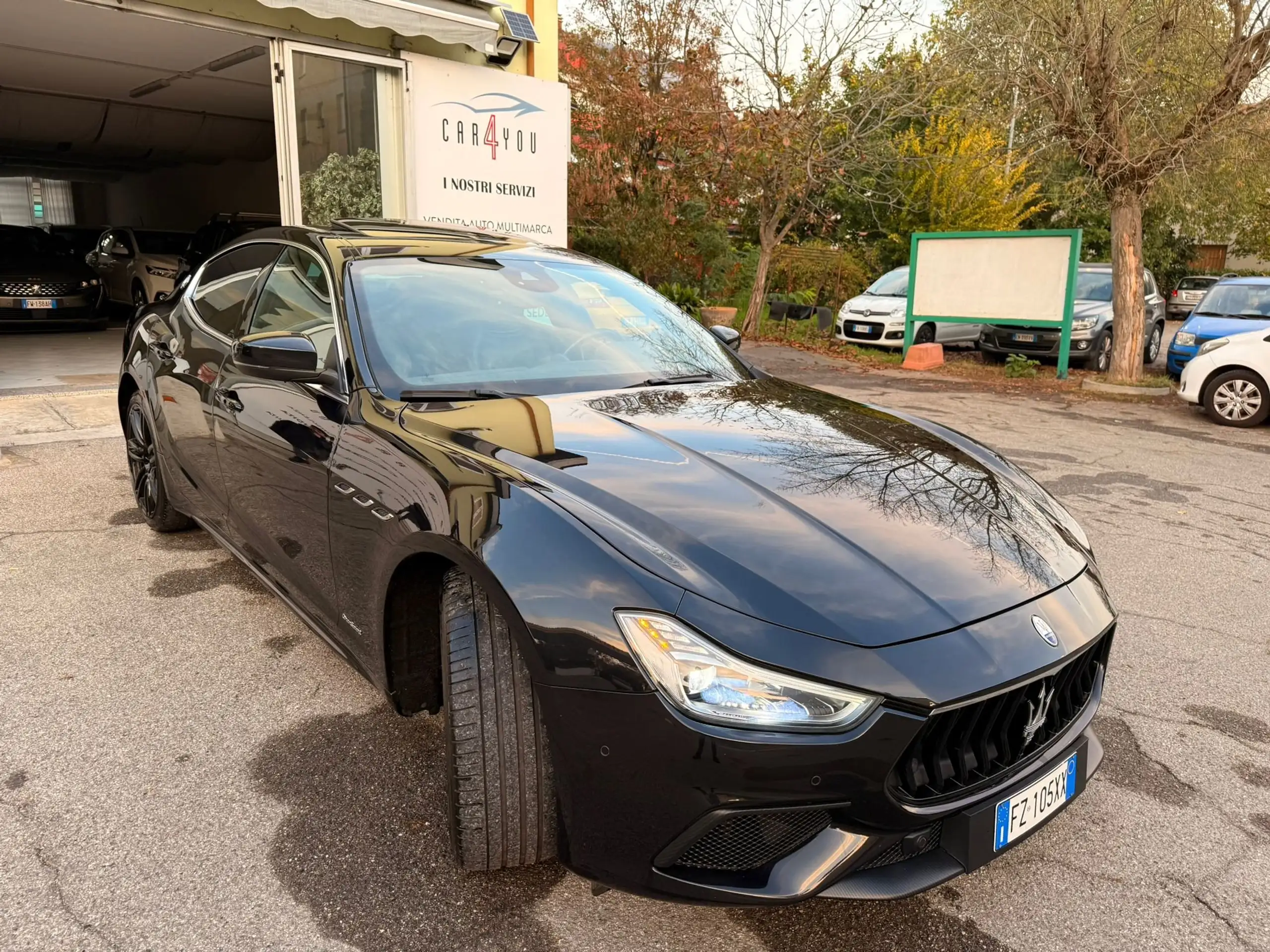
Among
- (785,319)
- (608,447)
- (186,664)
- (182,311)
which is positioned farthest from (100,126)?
(608,447)

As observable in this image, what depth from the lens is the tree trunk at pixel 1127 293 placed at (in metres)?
10.2

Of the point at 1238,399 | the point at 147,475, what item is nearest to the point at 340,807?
the point at 147,475

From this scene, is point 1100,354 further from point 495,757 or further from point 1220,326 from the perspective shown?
point 495,757

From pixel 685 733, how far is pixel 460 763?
1.91ft

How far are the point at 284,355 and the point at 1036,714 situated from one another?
2231 mm

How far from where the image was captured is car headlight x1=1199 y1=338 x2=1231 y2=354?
849 centimetres

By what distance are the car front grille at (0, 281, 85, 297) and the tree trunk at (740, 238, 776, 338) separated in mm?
10088

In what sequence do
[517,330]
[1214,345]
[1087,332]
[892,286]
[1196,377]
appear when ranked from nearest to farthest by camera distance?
[517,330], [1214,345], [1196,377], [1087,332], [892,286]

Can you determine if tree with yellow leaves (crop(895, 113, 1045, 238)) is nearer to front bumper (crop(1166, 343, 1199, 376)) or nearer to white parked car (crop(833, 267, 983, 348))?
white parked car (crop(833, 267, 983, 348))

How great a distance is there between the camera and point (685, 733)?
163cm

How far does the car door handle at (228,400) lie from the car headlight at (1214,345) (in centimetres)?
884

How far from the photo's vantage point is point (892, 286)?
14.5 m

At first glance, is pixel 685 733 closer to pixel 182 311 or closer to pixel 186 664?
pixel 186 664

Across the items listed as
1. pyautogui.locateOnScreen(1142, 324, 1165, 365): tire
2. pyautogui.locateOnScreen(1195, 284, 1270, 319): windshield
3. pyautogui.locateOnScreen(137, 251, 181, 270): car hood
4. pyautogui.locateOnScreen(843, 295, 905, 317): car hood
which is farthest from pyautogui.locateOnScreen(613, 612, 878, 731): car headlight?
pyautogui.locateOnScreen(1142, 324, 1165, 365): tire
